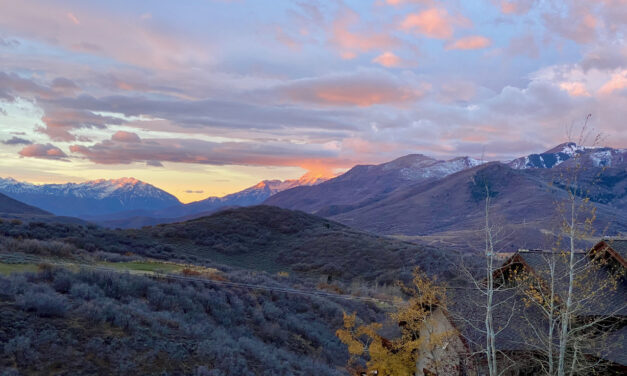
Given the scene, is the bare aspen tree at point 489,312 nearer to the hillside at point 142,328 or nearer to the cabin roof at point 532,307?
the cabin roof at point 532,307

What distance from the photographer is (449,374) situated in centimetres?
1695

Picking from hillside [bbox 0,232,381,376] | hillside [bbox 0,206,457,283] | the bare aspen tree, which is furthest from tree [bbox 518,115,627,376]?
hillside [bbox 0,206,457,283]

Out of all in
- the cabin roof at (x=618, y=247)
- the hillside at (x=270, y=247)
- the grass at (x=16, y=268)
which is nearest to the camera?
the cabin roof at (x=618, y=247)

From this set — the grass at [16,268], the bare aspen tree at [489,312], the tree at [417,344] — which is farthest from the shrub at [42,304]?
the bare aspen tree at [489,312]

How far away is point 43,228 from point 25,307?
113ft

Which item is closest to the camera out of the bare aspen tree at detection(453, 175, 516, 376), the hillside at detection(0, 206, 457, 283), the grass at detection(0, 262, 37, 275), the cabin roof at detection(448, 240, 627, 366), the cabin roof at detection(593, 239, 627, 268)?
the bare aspen tree at detection(453, 175, 516, 376)

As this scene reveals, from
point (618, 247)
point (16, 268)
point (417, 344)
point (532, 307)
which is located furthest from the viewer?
point (16, 268)

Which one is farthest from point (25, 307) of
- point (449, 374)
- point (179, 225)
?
point (179, 225)

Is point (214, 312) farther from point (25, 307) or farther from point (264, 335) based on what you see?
point (25, 307)

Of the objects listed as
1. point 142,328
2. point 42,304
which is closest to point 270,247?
point 142,328

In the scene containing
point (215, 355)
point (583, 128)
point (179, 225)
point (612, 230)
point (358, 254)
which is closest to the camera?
point (583, 128)

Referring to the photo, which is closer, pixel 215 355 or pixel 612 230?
pixel 215 355

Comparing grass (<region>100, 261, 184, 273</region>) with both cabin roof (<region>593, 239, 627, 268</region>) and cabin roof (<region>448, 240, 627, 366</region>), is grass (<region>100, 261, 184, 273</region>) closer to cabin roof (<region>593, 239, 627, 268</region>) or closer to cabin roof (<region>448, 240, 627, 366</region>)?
cabin roof (<region>448, 240, 627, 366</region>)

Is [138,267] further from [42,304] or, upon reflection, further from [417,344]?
[417,344]
